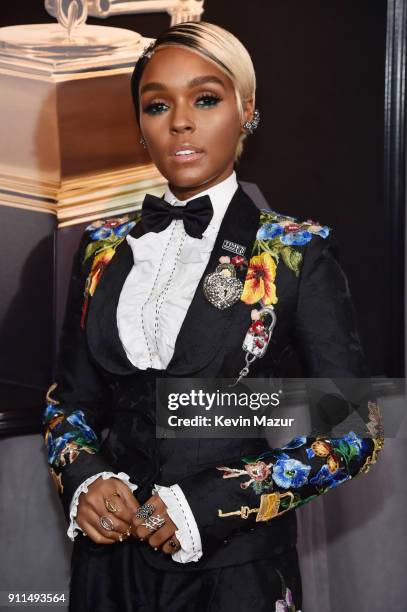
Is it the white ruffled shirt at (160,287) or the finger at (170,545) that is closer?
the finger at (170,545)

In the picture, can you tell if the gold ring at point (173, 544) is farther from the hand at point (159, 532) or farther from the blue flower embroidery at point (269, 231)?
the blue flower embroidery at point (269, 231)

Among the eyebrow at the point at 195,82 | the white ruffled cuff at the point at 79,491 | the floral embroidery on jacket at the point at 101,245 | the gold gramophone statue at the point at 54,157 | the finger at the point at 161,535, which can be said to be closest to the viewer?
the finger at the point at 161,535

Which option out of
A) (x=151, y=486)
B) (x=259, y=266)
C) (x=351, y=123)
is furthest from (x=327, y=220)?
(x=151, y=486)

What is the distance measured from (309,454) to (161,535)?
0.27m

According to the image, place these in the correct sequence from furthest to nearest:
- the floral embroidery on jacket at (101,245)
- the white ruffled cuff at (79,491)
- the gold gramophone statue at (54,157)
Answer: the gold gramophone statue at (54,157) → the floral embroidery on jacket at (101,245) → the white ruffled cuff at (79,491)

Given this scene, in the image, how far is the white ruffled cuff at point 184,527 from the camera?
4.24 ft

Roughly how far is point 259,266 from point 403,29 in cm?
100

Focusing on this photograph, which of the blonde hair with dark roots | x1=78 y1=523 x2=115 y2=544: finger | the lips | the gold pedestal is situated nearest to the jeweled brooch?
the lips


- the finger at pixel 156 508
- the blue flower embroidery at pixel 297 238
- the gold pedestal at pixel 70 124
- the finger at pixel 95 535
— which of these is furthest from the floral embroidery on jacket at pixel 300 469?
the gold pedestal at pixel 70 124

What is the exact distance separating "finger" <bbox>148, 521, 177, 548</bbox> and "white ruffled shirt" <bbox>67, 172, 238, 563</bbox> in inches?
2.5

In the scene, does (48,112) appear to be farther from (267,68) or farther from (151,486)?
(151,486)

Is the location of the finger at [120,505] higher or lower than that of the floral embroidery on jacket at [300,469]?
lower

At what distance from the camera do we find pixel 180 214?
154 cm

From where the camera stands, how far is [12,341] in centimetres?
209
